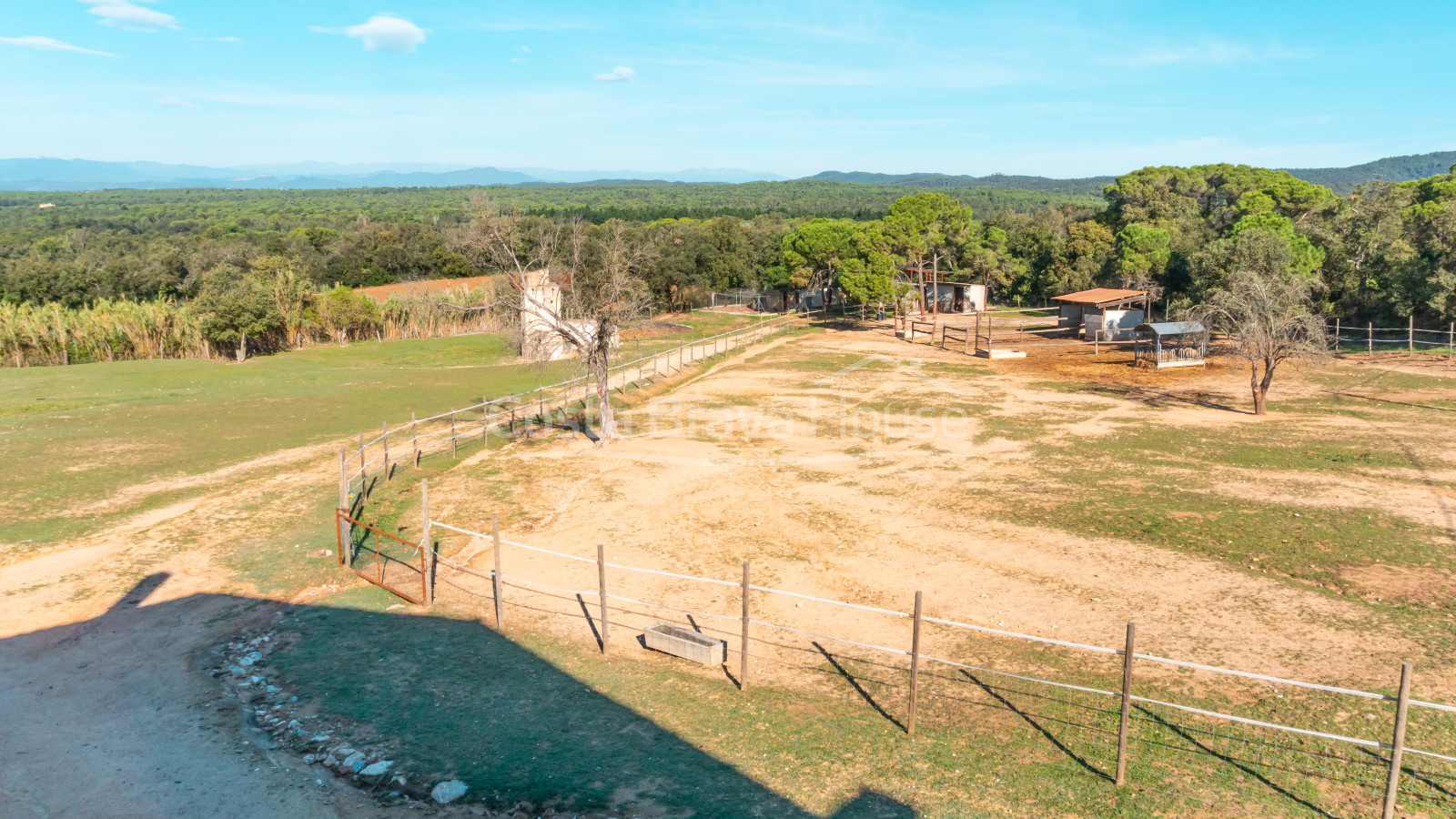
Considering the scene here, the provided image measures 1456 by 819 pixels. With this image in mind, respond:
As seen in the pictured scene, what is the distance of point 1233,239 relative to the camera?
134 feet

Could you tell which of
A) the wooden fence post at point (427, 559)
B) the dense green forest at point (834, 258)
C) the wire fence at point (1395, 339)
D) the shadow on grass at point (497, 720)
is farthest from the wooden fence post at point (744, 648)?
the wire fence at point (1395, 339)

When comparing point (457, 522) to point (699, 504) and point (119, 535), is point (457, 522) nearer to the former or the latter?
point (699, 504)

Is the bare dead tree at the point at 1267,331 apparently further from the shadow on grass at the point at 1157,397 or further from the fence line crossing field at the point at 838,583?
the fence line crossing field at the point at 838,583

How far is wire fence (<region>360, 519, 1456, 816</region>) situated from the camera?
836 cm

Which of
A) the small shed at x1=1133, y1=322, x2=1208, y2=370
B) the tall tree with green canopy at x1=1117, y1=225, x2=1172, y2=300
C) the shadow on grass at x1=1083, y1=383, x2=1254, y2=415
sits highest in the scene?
the tall tree with green canopy at x1=1117, y1=225, x2=1172, y2=300

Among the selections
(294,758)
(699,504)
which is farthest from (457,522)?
(294,758)

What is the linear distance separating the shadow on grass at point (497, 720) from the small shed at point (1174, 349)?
31.6 metres

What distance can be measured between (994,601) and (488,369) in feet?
99.7

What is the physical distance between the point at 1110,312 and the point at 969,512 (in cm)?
3117

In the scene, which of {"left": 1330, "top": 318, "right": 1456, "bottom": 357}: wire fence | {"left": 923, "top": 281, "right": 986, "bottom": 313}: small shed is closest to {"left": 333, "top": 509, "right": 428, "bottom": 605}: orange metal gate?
{"left": 1330, "top": 318, "right": 1456, "bottom": 357}: wire fence

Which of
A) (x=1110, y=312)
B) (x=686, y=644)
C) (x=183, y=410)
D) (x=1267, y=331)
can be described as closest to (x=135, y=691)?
(x=686, y=644)

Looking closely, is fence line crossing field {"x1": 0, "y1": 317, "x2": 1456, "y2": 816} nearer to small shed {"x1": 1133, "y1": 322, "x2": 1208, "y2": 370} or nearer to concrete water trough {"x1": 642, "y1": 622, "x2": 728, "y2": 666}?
concrete water trough {"x1": 642, "y1": 622, "x2": 728, "y2": 666}

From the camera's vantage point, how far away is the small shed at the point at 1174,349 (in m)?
34.8

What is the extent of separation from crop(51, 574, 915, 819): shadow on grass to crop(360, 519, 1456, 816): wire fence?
1.18 metres
